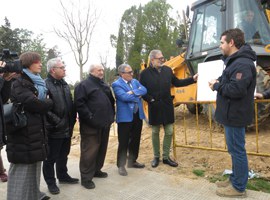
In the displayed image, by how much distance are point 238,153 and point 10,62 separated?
2744 millimetres

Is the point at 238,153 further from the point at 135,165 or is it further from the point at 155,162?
the point at 135,165

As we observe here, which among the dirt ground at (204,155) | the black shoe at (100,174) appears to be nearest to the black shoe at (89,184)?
the black shoe at (100,174)

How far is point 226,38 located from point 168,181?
2.15m

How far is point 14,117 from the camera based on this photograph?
3021mm

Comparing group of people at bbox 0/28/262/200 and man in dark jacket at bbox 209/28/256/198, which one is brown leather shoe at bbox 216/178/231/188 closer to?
group of people at bbox 0/28/262/200

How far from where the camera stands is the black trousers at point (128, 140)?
456 cm

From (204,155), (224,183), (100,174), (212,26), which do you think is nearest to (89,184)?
(100,174)

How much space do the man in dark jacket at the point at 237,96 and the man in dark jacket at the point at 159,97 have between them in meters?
1.32

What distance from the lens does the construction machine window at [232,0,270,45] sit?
5437 millimetres

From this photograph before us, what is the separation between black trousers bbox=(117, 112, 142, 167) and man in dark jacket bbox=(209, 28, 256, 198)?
62.4 inches

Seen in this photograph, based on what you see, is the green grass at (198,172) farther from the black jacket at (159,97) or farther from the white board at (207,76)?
the white board at (207,76)

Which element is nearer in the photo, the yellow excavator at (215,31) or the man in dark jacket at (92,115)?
the man in dark jacket at (92,115)

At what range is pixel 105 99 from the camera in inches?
164

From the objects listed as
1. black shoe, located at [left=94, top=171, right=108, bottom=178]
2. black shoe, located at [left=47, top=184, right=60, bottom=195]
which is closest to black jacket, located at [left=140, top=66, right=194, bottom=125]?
black shoe, located at [left=94, top=171, right=108, bottom=178]
